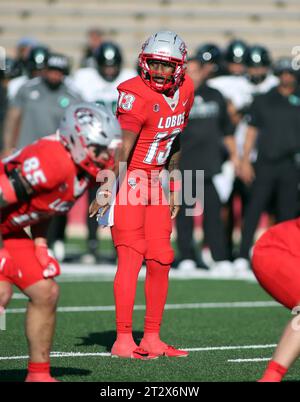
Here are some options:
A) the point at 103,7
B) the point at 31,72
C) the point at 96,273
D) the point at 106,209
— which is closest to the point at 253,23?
the point at 103,7

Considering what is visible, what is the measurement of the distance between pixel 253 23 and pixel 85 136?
14.5 metres

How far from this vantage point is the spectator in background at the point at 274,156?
1136 cm

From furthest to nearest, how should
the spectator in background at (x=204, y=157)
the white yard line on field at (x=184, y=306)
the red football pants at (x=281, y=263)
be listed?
1. the spectator in background at (x=204, y=157)
2. the white yard line on field at (x=184, y=306)
3. the red football pants at (x=281, y=263)

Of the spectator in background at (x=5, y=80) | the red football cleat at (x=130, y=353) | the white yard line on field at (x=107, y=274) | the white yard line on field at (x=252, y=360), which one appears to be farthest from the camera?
the spectator in background at (x=5, y=80)

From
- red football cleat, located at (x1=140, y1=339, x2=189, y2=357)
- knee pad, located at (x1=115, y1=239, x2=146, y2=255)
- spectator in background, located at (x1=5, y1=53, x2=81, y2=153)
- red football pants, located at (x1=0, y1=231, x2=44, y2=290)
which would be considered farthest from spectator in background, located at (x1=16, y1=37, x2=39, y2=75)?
red football pants, located at (x1=0, y1=231, x2=44, y2=290)

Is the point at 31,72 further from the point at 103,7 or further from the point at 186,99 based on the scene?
the point at 103,7

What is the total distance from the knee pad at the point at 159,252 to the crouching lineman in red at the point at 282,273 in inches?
59.8

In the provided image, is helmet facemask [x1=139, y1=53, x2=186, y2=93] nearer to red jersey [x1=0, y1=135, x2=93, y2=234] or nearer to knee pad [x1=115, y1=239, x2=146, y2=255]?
knee pad [x1=115, y1=239, x2=146, y2=255]

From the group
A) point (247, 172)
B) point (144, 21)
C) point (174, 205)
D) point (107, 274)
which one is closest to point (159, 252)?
point (174, 205)

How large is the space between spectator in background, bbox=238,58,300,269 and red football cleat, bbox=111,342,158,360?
5.16 metres

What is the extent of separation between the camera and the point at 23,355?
621 centimetres

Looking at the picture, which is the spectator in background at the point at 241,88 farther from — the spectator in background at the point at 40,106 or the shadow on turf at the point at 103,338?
the shadow on turf at the point at 103,338

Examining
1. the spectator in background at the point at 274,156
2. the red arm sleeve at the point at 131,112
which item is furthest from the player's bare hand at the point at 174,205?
the spectator in background at the point at 274,156
